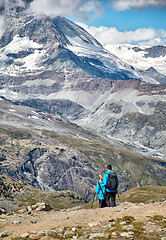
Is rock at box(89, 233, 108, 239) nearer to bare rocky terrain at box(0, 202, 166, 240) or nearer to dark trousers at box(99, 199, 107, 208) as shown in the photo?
bare rocky terrain at box(0, 202, 166, 240)

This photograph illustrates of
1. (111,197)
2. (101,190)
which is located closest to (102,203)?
(111,197)

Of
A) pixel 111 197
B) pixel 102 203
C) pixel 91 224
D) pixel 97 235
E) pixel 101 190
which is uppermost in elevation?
pixel 101 190

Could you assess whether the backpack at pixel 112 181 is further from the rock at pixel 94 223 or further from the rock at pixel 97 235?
the rock at pixel 97 235

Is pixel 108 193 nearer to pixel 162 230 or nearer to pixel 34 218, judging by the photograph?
pixel 34 218

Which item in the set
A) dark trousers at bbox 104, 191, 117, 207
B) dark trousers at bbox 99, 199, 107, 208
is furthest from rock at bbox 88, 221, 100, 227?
dark trousers at bbox 99, 199, 107, 208

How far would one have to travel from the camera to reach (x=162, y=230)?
86.6 ft

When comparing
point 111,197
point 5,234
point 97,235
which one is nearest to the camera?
point 97,235

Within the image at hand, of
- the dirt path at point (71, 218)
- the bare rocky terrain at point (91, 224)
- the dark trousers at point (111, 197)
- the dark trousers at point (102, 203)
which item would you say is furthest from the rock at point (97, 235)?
the dark trousers at point (102, 203)

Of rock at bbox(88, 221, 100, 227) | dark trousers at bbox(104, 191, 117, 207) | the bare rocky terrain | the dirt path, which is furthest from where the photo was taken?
dark trousers at bbox(104, 191, 117, 207)

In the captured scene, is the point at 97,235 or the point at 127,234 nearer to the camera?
the point at 127,234

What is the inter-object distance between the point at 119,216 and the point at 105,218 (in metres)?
1.38

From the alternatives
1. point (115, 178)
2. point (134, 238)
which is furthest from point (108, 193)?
point (134, 238)

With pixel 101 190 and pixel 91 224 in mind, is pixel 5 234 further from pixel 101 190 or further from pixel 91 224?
pixel 101 190

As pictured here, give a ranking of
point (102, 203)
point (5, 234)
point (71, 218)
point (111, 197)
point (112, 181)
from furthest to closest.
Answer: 1. point (102, 203)
2. point (111, 197)
3. point (112, 181)
4. point (71, 218)
5. point (5, 234)
